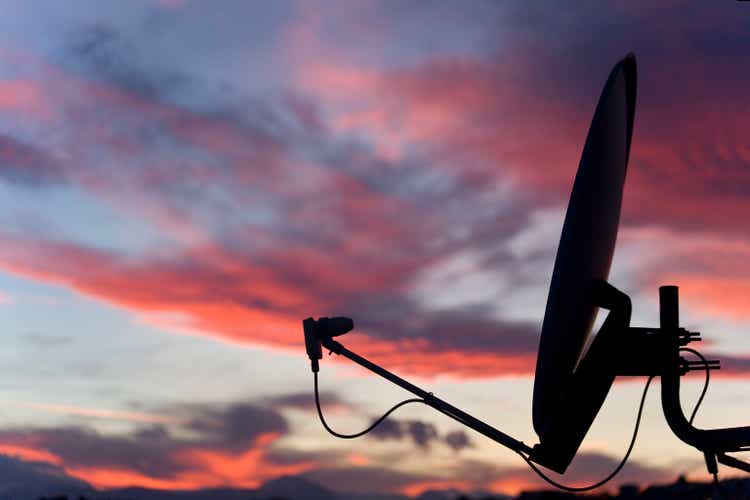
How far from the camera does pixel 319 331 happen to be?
20.0m

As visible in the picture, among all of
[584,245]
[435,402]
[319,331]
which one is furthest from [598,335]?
[319,331]

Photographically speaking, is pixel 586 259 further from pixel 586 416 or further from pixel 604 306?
pixel 586 416

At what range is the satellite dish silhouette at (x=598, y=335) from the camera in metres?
16.8

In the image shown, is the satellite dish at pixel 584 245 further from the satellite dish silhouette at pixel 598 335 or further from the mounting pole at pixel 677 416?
the mounting pole at pixel 677 416

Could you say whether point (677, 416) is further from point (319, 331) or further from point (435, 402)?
point (319, 331)

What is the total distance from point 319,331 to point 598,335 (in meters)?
5.51

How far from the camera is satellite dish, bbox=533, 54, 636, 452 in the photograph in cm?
1677

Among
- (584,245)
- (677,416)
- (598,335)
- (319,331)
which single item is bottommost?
(677,416)

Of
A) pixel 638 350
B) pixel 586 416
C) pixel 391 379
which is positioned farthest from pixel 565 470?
pixel 391 379

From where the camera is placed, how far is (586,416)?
1748 centimetres

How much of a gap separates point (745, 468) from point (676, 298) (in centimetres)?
349

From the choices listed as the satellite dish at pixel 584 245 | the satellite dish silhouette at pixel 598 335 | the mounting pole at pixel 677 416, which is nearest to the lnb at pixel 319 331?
the satellite dish silhouette at pixel 598 335

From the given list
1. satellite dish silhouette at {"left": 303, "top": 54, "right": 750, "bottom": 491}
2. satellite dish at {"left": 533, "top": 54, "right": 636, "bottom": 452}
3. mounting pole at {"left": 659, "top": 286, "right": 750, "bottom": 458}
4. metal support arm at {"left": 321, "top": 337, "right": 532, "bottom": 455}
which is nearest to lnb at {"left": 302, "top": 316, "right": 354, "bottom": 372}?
metal support arm at {"left": 321, "top": 337, "right": 532, "bottom": 455}

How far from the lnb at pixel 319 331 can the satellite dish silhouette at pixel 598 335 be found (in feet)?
5.99
